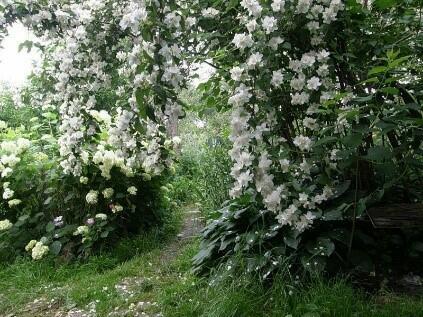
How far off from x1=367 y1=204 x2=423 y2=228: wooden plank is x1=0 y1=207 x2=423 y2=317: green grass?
0.39 metres

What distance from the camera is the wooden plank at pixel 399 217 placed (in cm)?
243

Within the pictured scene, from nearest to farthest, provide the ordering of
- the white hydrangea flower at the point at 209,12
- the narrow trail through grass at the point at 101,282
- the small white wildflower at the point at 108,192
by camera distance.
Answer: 1. the white hydrangea flower at the point at 209,12
2. the narrow trail through grass at the point at 101,282
3. the small white wildflower at the point at 108,192

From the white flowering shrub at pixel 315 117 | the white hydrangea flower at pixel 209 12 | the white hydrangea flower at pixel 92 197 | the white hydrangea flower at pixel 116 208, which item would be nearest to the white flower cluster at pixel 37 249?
the white hydrangea flower at pixel 92 197

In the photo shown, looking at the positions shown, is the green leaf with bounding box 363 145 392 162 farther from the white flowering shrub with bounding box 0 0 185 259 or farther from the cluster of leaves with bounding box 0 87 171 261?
the cluster of leaves with bounding box 0 87 171 261

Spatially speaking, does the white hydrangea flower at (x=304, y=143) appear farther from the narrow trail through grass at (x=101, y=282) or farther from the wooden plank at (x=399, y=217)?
the narrow trail through grass at (x=101, y=282)

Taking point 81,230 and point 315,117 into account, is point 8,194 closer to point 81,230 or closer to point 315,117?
point 81,230

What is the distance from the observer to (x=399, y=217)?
2449mm

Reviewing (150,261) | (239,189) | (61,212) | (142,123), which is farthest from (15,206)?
(239,189)

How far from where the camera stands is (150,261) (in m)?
3.54

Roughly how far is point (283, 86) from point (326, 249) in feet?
3.07

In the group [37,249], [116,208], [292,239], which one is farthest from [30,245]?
[292,239]

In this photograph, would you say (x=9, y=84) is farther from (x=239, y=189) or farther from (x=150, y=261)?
(x=239, y=189)

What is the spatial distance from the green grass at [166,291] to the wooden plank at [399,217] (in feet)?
1.28

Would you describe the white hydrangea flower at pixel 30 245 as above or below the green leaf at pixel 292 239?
above
